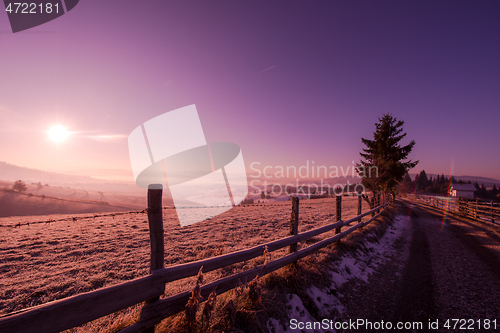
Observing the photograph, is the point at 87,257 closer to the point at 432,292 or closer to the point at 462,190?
the point at 432,292

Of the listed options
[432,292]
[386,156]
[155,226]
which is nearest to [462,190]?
[386,156]

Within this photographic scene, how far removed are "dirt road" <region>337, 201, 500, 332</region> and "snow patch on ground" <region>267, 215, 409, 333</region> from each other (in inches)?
8.1

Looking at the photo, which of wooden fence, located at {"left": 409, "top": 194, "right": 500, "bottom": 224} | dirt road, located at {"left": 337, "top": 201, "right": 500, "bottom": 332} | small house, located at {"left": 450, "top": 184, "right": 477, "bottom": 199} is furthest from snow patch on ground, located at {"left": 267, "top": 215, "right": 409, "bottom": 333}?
small house, located at {"left": 450, "top": 184, "right": 477, "bottom": 199}

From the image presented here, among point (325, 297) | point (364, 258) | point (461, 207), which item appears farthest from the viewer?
point (461, 207)

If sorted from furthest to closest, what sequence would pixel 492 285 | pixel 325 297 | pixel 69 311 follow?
pixel 492 285 < pixel 325 297 < pixel 69 311

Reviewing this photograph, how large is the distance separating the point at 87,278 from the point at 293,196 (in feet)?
17.7

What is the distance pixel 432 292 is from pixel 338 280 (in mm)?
2132

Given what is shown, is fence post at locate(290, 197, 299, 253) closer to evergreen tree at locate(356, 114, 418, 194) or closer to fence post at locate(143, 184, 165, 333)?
fence post at locate(143, 184, 165, 333)

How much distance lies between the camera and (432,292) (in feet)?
14.5

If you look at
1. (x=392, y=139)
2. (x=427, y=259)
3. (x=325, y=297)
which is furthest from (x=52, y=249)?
(x=392, y=139)

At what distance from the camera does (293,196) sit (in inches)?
193

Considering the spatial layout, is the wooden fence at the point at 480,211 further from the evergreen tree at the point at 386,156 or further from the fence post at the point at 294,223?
the fence post at the point at 294,223

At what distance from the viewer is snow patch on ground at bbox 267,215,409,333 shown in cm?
342

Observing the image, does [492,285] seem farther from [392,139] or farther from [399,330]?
[392,139]
